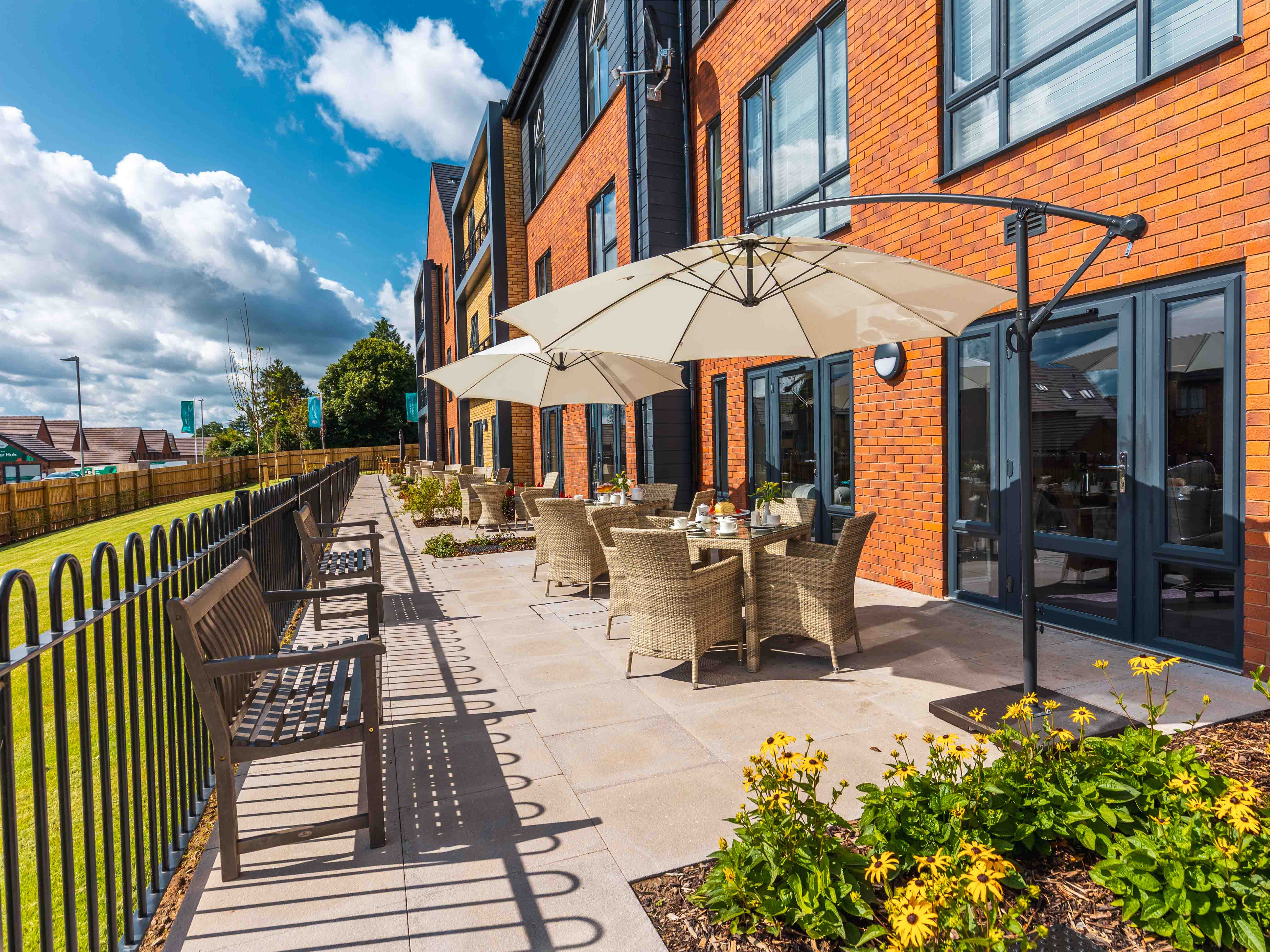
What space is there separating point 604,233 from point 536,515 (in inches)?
246

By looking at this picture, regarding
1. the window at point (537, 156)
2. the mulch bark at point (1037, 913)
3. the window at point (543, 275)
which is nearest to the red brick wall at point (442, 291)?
the window at point (537, 156)

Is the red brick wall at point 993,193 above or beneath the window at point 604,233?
beneath

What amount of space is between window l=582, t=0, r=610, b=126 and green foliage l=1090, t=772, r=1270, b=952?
12120 mm

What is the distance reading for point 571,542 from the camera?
6887 millimetres

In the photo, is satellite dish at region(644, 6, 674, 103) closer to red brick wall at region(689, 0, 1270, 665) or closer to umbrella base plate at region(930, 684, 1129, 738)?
red brick wall at region(689, 0, 1270, 665)

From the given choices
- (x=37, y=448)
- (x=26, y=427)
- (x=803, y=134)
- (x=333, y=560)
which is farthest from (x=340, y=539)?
(x=26, y=427)

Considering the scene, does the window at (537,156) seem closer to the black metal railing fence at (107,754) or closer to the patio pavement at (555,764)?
the patio pavement at (555,764)

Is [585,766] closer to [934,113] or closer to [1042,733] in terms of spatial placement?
[1042,733]

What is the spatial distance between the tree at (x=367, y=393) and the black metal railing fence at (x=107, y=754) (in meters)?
51.3

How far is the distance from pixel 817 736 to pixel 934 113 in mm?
5410

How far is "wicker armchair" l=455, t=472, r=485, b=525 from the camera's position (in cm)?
1263

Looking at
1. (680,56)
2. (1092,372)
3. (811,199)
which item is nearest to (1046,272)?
(1092,372)

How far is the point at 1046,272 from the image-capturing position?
204 inches

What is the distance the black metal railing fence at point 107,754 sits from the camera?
165cm
